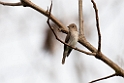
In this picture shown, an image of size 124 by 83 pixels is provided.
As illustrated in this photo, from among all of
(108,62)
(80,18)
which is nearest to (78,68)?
(80,18)

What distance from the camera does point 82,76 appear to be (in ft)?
6.79

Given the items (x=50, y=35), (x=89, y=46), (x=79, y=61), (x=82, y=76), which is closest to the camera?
(x=89, y=46)

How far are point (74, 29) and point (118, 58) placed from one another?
100cm

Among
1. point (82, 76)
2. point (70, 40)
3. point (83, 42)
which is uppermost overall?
point (83, 42)

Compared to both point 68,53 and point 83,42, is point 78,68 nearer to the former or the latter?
point 83,42

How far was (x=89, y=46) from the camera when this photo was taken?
149 centimetres

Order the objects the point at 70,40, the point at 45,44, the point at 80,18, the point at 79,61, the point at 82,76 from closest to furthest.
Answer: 1. the point at 80,18
2. the point at 82,76
3. the point at 79,61
4. the point at 45,44
5. the point at 70,40

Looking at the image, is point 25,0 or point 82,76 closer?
point 25,0

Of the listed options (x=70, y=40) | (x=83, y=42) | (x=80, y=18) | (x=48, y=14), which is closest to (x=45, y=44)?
(x=70, y=40)

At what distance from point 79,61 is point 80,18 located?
0.54 metres

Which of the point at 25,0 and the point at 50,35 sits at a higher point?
the point at 25,0

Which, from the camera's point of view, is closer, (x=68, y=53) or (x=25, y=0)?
(x=25, y=0)

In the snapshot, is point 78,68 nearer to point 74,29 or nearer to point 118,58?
point 118,58

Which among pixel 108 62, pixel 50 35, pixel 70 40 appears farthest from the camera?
pixel 70 40
